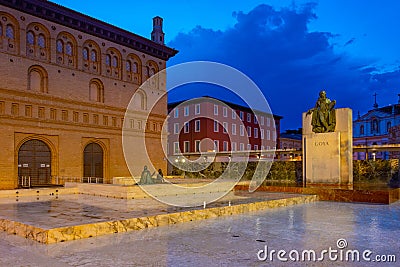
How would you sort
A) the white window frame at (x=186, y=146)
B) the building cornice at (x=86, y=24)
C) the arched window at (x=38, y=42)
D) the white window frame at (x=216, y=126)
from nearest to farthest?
the building cornice at (x=86, y=24)
the arched window at (x=38, y=42)
the white window frame at (x=216, y=126)
the white window frame at (x=186, y=146)

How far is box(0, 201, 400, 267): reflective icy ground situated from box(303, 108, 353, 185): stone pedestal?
6863mm

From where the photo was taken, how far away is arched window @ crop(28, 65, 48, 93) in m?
28.4

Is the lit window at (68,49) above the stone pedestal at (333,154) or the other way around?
above

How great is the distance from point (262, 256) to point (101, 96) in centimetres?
2937

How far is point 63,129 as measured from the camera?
3009 cm

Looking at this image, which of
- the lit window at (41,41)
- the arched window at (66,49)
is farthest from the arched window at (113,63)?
the lit window at (41,41)

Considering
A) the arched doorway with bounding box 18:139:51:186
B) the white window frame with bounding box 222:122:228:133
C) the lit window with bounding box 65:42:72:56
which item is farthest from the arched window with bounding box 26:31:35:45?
the white window frame with bounding box 222:122:228:133

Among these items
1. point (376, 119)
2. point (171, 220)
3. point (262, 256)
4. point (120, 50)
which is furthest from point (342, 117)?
point (376, 119)

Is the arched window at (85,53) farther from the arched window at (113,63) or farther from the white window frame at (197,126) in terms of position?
the white window frame at (197,126)

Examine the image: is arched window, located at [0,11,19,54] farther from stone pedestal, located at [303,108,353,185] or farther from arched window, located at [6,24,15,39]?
stone pedestal, located at [303,108,353,185]

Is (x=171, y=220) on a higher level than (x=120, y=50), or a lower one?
lower

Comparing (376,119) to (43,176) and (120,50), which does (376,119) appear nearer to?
(120,50)

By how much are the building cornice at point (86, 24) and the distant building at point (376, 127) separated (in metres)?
45.9

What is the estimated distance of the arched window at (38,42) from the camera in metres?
28.3
